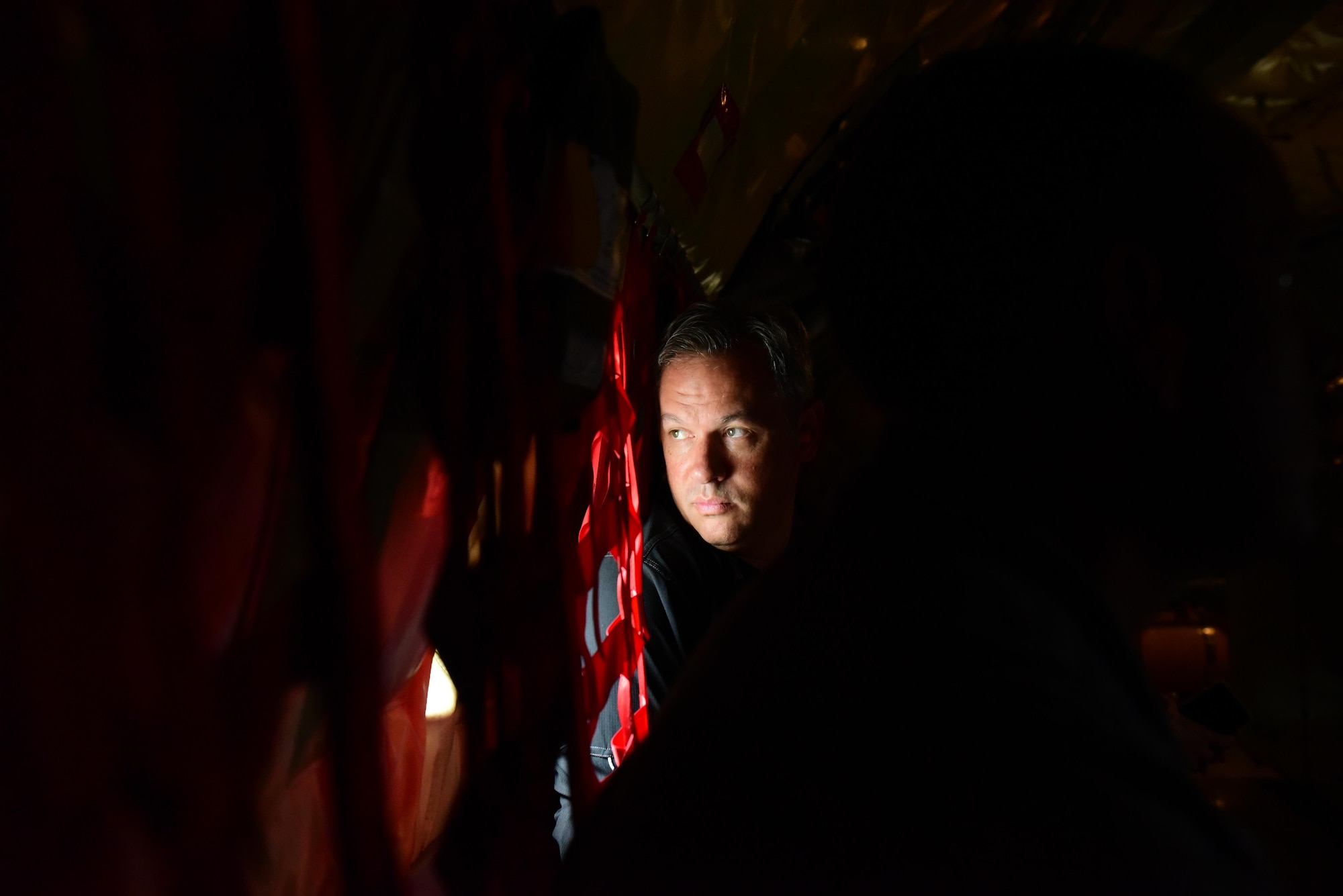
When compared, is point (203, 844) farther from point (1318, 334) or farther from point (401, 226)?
point (1318, 334)

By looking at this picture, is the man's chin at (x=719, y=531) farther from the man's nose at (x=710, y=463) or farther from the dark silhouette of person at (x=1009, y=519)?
the dark silhouette of person at (x=1009, y=519)

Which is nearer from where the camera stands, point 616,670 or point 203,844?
point 203,844

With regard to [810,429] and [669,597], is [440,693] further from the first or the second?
[810,429]

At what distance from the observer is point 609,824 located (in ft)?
1.60

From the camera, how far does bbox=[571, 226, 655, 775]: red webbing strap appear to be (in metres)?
1.27

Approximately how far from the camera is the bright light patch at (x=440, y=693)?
811 millimetres

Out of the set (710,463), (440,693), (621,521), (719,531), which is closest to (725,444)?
(710,463)

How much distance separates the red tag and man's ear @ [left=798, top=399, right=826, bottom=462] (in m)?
0.49

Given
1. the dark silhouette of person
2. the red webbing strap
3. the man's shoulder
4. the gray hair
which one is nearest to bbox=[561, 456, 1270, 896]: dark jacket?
the dark silhouette of person

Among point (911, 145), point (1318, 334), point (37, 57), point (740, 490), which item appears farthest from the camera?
point (1318, 334)

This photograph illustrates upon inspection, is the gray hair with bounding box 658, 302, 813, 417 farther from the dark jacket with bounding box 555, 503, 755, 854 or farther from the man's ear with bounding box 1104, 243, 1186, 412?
the man's ear with bounding box 1104, 243, 1186, 412

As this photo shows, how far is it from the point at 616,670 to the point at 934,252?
87cm

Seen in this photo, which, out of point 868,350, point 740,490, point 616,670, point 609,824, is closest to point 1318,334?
point 740,490

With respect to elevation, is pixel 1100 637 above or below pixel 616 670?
A: above
